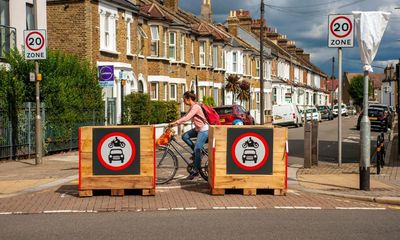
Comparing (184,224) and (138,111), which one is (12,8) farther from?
(184,224)

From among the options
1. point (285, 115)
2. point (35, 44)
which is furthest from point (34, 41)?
point (285, 115)

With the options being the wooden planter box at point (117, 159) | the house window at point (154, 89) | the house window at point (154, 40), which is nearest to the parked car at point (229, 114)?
the house window at point (154, 89)

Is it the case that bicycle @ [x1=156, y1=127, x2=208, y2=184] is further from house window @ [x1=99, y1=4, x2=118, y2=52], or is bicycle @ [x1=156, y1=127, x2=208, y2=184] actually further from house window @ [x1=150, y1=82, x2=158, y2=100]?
house window @ [x1=150, y1=82, x2=158, y2=100]

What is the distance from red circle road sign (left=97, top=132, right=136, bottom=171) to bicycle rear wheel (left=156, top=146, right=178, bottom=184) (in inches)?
55.2

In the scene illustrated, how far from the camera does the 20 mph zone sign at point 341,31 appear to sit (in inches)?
541

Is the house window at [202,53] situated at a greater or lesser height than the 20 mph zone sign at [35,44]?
greater

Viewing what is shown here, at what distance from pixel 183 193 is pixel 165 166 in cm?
114

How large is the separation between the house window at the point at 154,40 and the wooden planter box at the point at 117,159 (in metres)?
24.3

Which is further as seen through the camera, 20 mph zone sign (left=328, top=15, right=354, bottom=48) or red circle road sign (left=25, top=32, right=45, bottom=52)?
red circle road sign (left=25, top=32, right=45, bottom=52)

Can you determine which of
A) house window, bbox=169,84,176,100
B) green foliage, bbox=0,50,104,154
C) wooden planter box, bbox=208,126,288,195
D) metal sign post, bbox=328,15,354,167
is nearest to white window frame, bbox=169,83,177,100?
house window, bbox=169,84,176,100

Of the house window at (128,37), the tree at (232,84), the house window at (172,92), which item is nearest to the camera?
the house window at (128,37)

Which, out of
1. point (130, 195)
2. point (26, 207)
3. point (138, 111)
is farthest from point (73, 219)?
point (138, 111)

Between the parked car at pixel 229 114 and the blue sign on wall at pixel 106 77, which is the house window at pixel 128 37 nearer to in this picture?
the parked car at pixel 229 114

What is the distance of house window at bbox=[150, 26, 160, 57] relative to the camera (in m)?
34.2
